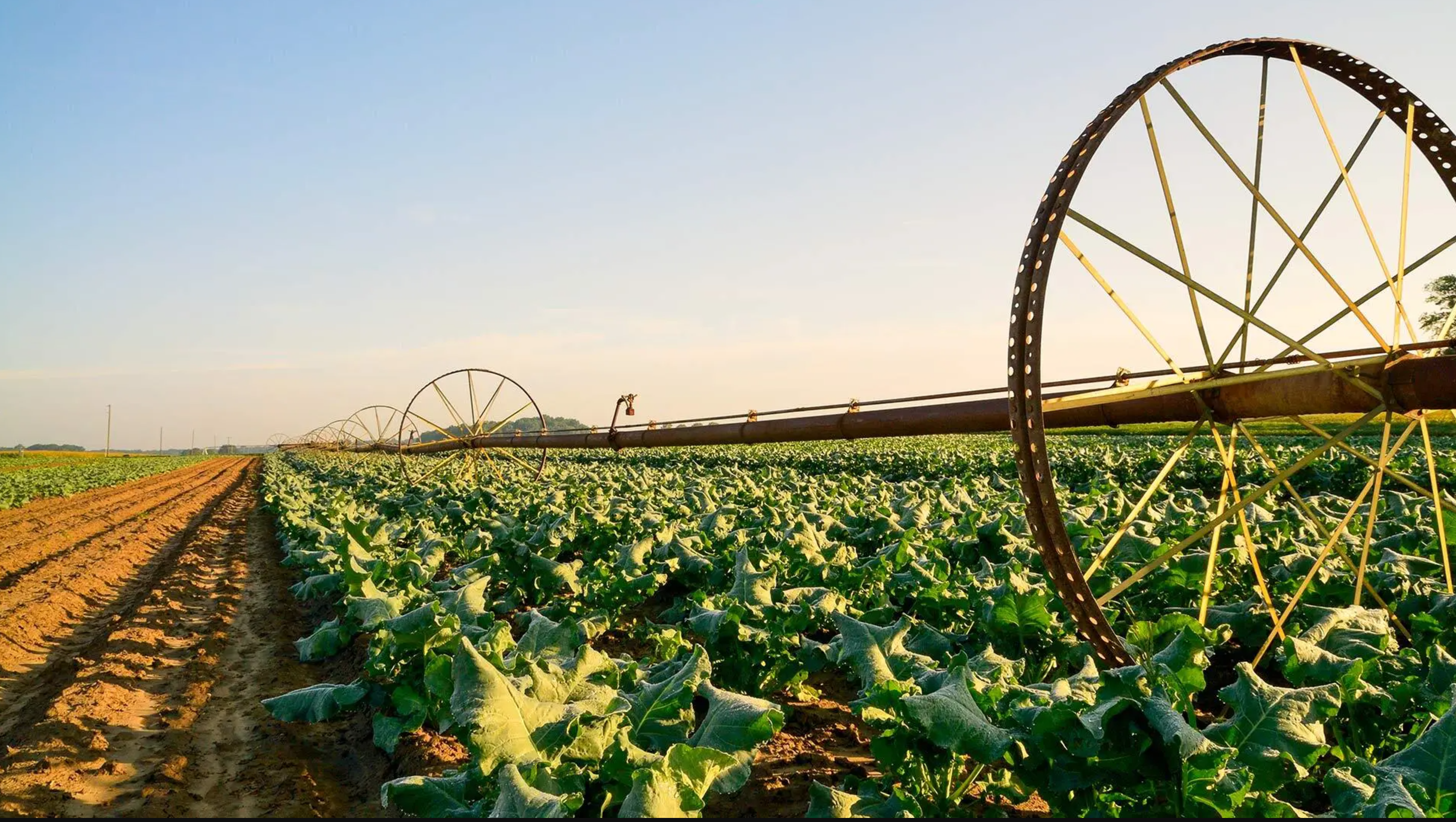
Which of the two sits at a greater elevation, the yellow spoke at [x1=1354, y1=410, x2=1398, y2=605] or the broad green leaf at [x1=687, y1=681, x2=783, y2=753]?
the yellow spoke at [x1=1354, y1=410, x2=1398, y2=605]

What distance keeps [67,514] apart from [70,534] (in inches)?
239

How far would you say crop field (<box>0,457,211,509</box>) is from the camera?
85.7ft

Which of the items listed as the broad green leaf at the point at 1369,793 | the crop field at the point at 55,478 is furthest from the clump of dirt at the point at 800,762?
the crop field at the point at 55,478

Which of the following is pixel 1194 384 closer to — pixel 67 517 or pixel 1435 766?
pixel 1435 766

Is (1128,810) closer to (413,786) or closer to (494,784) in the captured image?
(494,784)

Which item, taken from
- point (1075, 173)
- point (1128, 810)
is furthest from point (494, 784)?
point (1075, 173)

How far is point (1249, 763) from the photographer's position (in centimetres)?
210

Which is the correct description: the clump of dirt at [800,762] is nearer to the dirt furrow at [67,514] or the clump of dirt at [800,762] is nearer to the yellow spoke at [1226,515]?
the yellow spoke at [1226,515]

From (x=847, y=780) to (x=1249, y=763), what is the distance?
3.86 feet

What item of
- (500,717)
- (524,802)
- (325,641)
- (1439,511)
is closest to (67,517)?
(325,641)

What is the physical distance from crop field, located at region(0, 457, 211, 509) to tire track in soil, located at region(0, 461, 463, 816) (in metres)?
23.1

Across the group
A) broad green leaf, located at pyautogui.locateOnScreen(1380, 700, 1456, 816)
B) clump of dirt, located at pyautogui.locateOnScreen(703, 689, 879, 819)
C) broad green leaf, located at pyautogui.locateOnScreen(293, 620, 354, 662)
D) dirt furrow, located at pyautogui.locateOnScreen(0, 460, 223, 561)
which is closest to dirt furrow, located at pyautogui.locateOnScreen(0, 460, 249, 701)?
dirt furrow, located at pyautogui.locateOnScreen(0, 460, 223, 561)

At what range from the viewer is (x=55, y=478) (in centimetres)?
3516

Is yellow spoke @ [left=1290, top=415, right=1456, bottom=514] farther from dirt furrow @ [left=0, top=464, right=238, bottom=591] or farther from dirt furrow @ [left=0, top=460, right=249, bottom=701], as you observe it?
dirt furrow @ [left=0, top=464, right=238, bottom=591]
